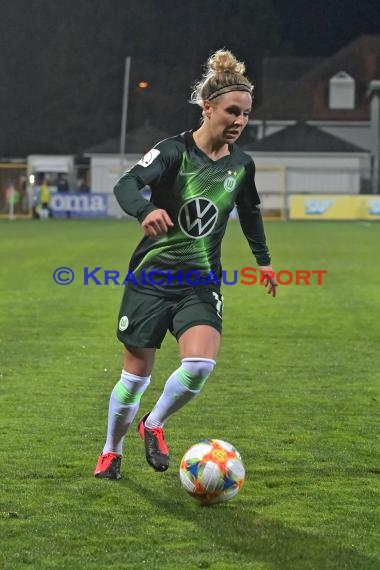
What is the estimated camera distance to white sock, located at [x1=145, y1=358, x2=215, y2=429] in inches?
232

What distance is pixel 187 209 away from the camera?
6047 millimetres

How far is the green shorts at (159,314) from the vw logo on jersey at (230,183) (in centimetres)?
54

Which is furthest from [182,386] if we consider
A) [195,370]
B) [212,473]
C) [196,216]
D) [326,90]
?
[326,90]

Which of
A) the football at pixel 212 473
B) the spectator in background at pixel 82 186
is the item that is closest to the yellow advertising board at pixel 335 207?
the spectator in background at pixel 82 186

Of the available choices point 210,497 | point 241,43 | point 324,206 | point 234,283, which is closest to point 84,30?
point 241,43

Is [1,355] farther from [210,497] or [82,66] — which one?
[82,66]

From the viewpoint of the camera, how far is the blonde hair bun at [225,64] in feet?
19.7

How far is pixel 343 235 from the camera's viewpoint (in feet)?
120

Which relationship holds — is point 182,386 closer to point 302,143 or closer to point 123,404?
point 123,404

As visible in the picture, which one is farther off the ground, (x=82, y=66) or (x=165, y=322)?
(x=82, y=66)

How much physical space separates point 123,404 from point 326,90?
7899cm

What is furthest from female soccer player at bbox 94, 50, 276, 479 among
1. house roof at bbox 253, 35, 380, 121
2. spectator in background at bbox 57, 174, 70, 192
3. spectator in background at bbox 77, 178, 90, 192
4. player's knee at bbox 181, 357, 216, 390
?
house roof at bbox 253, 35, 380, 121

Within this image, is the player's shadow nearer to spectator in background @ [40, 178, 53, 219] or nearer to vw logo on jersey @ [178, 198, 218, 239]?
vw logo on jersey @ [178, 198, 218, 239]

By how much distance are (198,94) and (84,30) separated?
85505mm
